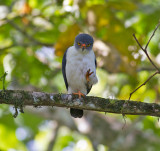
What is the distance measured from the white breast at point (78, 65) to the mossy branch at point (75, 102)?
141 centimetres

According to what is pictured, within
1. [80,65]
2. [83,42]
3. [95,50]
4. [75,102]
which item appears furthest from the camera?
[95,50]

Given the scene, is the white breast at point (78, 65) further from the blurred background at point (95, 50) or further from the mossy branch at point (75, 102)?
the mossy branch at point (75, 102)

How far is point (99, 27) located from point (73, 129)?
314 centimetres

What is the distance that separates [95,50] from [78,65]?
0.77m

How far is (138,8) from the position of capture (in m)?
6.54

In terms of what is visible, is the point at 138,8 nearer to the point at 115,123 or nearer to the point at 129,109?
the point at 129,109

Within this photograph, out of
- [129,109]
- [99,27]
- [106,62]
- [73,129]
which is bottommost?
[73,129]

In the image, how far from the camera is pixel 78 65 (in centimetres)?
612

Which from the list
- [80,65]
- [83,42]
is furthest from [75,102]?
[83,42]

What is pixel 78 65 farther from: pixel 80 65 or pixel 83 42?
pixel 83 42

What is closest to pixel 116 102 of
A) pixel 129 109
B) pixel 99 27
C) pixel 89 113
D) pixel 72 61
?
pixel 129 109

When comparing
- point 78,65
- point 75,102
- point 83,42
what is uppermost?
point 83,42

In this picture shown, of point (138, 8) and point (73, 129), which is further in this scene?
point (73, 129)

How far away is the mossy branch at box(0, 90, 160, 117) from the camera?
4.48 meters
